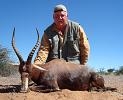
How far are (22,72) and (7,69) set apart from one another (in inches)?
561

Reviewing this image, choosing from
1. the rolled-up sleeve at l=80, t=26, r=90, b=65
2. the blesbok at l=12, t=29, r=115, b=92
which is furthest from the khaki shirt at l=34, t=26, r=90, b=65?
the blesbok at l=12, t=29, r=115, b=92

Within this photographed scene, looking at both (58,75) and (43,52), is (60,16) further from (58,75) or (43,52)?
(58,75)

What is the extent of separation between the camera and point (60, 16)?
32.2 feet

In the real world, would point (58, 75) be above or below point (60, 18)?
below

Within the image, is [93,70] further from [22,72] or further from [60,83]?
[22,72]

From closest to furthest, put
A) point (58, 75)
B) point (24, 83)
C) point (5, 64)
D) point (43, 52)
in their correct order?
point (24, 83), point (58, 75), point (43, 52), point (5, 64)

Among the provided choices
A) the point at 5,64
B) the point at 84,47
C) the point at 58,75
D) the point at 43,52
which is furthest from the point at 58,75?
the point at 5,64

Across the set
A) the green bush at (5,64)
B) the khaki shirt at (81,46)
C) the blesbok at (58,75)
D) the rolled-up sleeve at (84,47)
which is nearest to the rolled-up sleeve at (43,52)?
the khaki shirt at (81,46)

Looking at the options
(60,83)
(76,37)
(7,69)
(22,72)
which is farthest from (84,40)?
(7,69)

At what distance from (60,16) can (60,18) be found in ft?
0.15

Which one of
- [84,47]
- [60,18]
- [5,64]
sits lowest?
[5,64]

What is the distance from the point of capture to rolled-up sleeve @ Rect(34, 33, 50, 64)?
962 cm

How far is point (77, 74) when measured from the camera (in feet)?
30.2

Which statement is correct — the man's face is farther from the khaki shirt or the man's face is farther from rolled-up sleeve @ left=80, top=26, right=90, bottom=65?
rolled-up sleeve @ left=80, top=26, right=90, bottom=65
